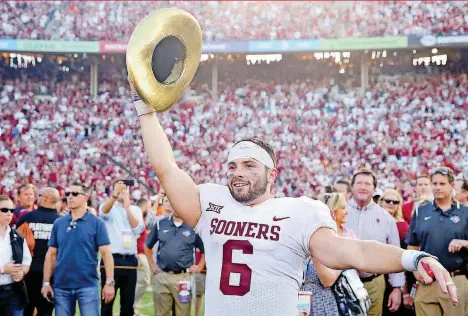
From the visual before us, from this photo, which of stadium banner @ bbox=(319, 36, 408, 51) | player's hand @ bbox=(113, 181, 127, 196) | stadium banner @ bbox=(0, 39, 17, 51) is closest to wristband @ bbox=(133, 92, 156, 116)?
player's hand @ bbox=(113, 181, 127, 196)

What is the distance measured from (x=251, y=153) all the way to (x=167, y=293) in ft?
14.6

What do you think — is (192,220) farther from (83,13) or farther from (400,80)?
(83,13)

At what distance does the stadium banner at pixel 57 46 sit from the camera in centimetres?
2903

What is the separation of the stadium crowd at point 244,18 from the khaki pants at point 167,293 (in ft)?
74.1

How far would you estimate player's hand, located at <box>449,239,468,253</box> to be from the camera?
569 cm

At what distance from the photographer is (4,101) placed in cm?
2764

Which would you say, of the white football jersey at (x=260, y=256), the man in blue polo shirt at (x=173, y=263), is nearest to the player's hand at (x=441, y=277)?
the white football jersey at (x=260, y=256)

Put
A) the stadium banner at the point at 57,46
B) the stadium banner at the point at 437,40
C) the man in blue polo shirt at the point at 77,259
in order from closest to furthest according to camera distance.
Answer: the man in blue polo shirt at the point at 77,259 → the stadium banner at the point at 437,40 → the stadium banner at the point at 57,46

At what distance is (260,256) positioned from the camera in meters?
3.04

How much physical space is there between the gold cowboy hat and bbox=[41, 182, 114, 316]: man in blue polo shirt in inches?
130

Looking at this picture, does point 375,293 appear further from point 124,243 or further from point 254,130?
point 254,130

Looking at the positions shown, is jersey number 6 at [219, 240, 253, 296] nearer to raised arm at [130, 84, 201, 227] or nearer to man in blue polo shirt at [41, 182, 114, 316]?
raised arm at [130, 84, 201, 227]

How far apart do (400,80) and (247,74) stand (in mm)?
7084

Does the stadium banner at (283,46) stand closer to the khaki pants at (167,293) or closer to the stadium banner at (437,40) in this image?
the stadium banner at (437,40)
